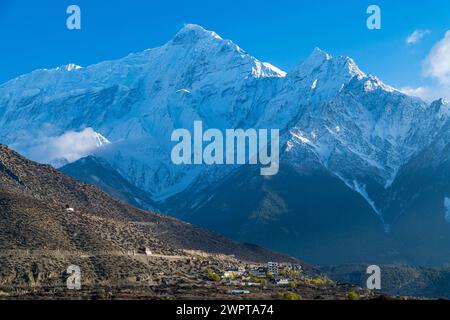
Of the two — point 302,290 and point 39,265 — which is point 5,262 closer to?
point 39,265

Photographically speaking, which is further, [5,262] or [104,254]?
[104,254]

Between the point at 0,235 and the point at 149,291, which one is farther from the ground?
the point at 0,235
